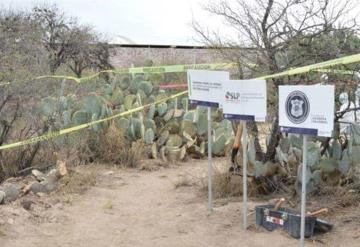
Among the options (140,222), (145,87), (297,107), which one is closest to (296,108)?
(297,107)

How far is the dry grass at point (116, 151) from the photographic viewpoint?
382 inches

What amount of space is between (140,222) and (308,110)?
240 centimetres

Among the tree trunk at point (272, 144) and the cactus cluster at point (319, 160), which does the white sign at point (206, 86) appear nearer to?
the tree trunk at point (272, 144)

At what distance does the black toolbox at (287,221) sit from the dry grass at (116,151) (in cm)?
392

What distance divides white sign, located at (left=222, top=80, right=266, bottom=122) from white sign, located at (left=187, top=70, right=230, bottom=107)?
7.0 inches

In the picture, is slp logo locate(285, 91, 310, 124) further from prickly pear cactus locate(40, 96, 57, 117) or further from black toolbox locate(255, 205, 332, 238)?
prickly pear cactus locate(40, 96, 57, 117)

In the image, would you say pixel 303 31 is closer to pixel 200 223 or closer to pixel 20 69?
pixel 200 223

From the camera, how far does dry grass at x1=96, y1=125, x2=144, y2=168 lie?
9.70 meters

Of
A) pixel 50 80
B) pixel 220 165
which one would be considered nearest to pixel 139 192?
pixel 220 165

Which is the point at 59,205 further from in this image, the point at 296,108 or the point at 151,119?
the point at 151,119

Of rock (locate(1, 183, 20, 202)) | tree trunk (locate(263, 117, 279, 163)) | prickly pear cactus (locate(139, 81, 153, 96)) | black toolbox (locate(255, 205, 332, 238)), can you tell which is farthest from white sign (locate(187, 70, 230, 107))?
prickly pear cactus (locate(139, 81, 153, 96))

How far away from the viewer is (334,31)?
22.1ft

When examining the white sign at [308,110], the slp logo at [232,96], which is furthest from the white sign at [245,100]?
the white sign at [308,110]

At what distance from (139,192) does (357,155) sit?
296cm
